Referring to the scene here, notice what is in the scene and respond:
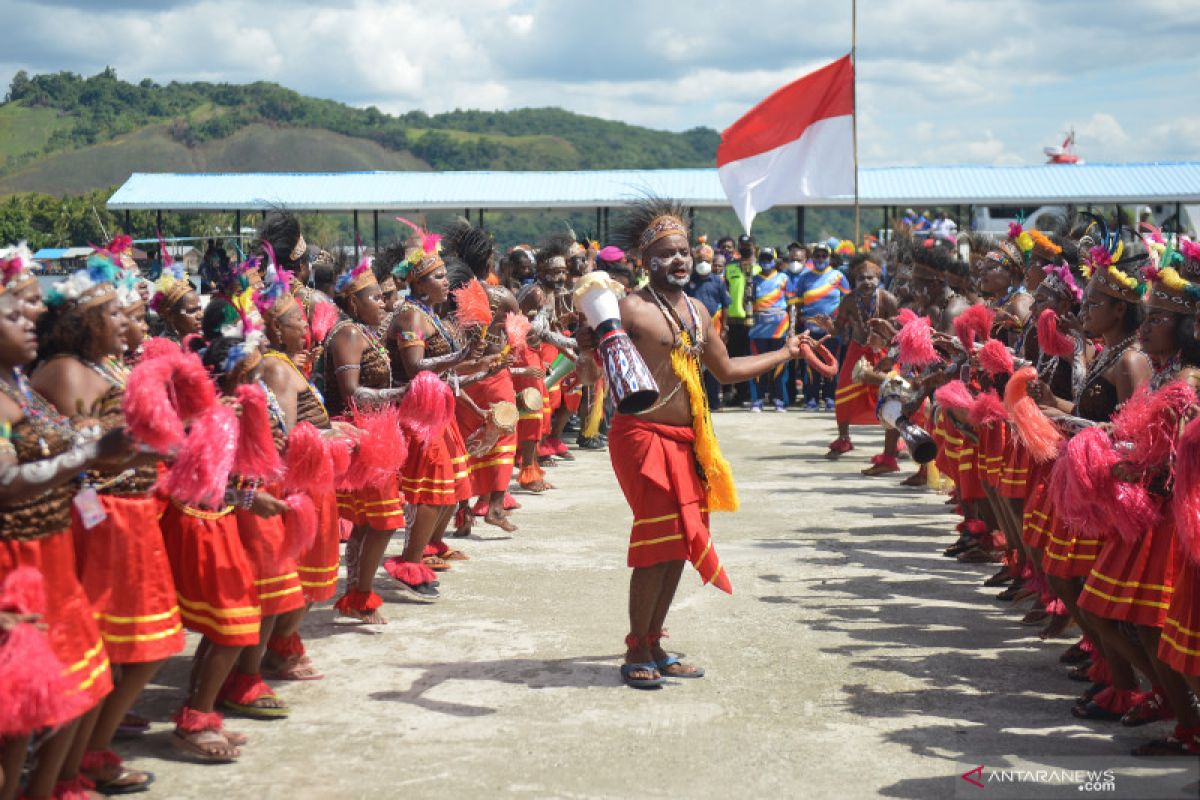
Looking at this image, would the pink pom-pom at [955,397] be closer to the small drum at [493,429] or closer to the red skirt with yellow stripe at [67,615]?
the small drum at [493,429]

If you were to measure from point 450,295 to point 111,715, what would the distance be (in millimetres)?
4861

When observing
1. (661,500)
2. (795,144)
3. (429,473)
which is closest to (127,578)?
(661,500)

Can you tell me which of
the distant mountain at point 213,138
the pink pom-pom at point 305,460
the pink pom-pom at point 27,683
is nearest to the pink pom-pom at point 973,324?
the pink pom-pom at point 305,460

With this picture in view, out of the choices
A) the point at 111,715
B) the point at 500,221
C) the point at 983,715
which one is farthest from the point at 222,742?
the point at 500,221

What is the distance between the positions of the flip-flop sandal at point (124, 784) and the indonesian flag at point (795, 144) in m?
11.4

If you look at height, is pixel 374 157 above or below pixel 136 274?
above

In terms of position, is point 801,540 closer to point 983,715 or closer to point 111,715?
point 983,715

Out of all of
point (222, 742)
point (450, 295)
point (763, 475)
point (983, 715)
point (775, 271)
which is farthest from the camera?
point (775, 271)

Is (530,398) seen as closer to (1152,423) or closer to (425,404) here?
(425,404)

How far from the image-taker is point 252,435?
512 cm

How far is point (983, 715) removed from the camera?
5.79 meters

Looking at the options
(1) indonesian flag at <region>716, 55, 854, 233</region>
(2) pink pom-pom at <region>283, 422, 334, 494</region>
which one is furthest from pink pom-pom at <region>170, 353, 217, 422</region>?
(1) indonesian flag at <region>716, 55, 854, 233</region>

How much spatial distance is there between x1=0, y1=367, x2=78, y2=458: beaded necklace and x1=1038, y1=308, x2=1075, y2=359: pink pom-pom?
4804 millimetres

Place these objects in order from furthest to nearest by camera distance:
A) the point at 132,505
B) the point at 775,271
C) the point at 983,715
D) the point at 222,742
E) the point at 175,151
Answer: the point at 175,151
the point at 775,271
the point at 983,715
the point at 222,742
the point at 132,505
